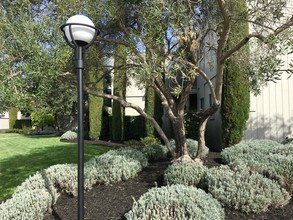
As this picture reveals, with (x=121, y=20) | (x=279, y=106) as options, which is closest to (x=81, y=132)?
(x=121, y=20)

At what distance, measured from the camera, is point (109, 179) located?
5.07m

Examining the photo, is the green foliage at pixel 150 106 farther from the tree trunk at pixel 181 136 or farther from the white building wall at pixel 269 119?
the tree trunk at pixel 181 136

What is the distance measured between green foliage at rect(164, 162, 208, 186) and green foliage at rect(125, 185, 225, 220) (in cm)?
85

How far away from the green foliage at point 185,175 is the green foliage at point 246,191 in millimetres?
384

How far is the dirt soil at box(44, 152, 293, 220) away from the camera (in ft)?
12.2

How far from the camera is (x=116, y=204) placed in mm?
4320

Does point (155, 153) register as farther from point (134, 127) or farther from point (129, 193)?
point (134, 127)

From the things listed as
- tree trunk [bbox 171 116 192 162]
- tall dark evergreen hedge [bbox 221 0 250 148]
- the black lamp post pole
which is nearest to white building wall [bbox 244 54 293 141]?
tall dark evergreen hedge [bbox 221 0 250 148]

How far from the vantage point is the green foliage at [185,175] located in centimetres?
457

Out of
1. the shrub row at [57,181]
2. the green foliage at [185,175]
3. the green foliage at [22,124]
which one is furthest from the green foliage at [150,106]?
the green foliage at [22,124]

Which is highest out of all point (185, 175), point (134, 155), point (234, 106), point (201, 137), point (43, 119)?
point (234, 106)

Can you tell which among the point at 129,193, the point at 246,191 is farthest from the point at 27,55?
the point at 246,191

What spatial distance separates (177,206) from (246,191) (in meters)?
1.07

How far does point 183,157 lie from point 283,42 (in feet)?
9.18
